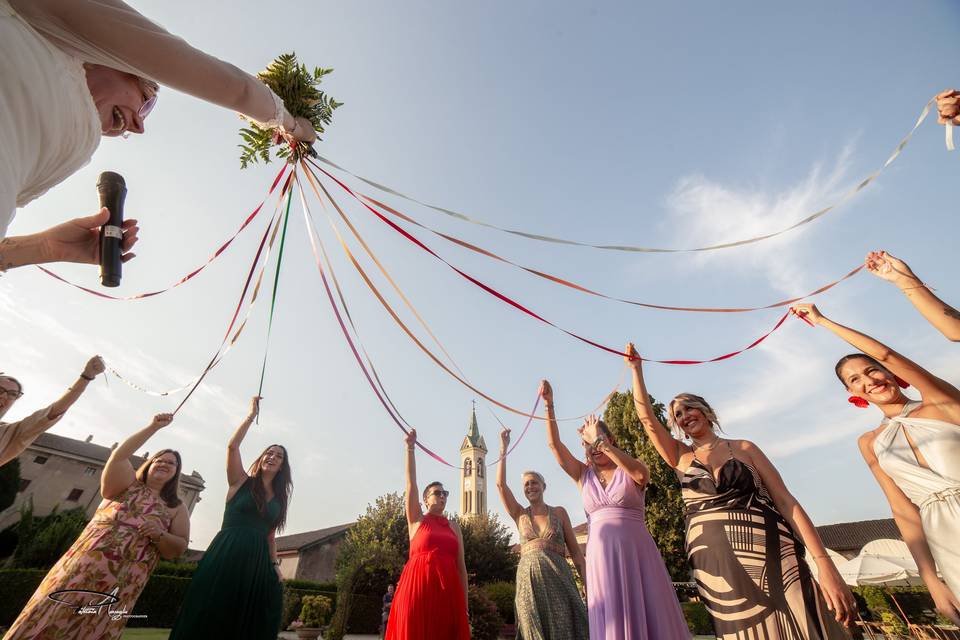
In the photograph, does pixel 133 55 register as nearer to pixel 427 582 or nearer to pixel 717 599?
pixel 717 599

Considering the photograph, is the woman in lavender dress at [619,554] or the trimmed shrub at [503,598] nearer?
the woman in lavender dress at [619,554]

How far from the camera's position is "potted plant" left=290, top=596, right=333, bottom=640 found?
11758 millimetres

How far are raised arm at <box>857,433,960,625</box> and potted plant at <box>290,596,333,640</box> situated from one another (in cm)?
1355

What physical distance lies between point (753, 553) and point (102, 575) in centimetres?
476

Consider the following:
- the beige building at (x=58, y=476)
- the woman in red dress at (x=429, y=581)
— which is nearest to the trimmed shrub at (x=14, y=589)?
the beige building at (x=58, y=476)

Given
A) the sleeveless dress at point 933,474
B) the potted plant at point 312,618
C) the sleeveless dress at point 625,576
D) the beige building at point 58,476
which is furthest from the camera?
the beige building at point 58,476

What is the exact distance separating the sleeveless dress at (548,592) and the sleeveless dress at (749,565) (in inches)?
78.3

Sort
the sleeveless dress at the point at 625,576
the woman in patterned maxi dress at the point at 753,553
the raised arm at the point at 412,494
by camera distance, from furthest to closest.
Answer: the raised arm at the point at 412,494, the sleeveless dress at the point at 625,576, the woman in patterned maxi dress at the point at 753,553

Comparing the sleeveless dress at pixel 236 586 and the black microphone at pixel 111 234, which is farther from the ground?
the black microphone at pixel 111 234

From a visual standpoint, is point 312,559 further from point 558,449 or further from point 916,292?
point 916,292

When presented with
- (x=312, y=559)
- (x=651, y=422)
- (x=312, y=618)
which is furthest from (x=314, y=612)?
(x=312, y=559)

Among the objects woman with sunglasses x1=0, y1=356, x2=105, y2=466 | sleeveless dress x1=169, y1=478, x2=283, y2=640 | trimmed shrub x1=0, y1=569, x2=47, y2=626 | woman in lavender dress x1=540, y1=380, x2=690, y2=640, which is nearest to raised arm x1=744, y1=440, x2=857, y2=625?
woman in lavender dress x1=540, y1=380, x2=690, y2=640

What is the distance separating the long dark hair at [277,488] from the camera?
4.07 metres

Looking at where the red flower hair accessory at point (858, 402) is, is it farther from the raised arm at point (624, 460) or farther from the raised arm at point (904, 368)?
the raised arm at point (624, 460)
